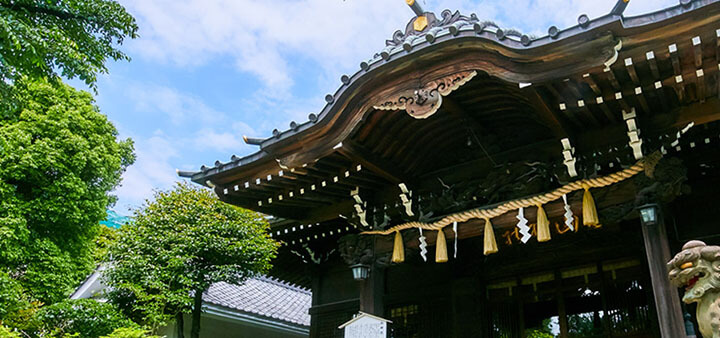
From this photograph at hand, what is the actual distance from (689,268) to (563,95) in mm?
2492

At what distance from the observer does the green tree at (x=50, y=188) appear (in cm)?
1210

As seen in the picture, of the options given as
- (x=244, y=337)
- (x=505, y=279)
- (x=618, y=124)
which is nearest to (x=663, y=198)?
(x=618, y=124)

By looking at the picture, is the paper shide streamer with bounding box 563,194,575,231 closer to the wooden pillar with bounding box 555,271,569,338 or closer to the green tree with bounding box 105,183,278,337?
the wooden pillar with bounding box 555,271,569,338

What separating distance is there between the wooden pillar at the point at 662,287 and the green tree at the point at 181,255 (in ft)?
19.6

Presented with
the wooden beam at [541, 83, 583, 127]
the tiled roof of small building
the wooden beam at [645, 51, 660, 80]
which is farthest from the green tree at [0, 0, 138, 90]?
the wooden beam at [645, 51, 660, 80]

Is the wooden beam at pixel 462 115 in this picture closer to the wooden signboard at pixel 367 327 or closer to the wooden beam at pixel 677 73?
the wooden beam at pixel 677 73

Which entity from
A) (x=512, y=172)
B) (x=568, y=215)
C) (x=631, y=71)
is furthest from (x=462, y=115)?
(x=631, y=71)

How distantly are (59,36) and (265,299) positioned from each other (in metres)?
9.79

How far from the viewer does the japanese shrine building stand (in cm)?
557

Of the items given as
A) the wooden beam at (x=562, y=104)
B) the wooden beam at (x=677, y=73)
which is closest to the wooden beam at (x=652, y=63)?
the wooden beam at (x=677, y=73)

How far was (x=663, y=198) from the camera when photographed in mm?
6023

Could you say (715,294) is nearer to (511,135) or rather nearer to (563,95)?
(563,95)

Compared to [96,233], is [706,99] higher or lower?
Answer: lower

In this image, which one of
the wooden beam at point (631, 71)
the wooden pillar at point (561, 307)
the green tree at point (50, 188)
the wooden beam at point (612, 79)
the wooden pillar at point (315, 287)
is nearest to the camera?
the wooden beam at point (631, 71)
